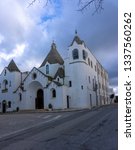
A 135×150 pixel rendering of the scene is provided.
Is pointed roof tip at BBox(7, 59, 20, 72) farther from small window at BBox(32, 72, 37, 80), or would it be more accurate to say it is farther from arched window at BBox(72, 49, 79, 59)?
arched window at BBox(72, 49, 79, 59)

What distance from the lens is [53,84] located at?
188ft

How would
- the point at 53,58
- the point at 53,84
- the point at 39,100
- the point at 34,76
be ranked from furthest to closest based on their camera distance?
the point at 53,58, the point at 34,76, the point at 39,100, the point at 53,84

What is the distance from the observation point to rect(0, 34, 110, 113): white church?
5716 cm

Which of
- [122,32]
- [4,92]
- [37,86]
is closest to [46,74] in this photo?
[37,86]

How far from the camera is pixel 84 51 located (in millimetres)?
59969

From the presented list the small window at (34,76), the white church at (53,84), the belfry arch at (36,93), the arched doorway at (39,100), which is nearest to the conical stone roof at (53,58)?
the white church at (53,84)

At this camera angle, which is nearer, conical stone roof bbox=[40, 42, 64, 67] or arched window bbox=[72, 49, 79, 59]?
arched window bbox=[72, 49, 79, 59]

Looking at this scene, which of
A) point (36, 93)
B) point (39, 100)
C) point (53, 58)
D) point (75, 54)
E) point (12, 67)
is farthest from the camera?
point (12, 67)

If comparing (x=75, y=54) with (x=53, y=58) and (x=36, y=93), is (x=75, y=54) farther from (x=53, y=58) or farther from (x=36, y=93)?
(x=36, y=93)

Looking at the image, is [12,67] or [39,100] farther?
[12,67]

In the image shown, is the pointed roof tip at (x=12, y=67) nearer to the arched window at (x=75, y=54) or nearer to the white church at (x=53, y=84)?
the white church at (x=53, y=84)

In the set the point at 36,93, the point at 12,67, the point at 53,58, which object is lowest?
the point at 36,93

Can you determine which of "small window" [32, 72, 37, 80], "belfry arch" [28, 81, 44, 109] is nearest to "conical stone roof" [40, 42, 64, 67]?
"small window" [32, 72, 37, 80]

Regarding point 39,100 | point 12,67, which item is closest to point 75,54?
point 39,100
